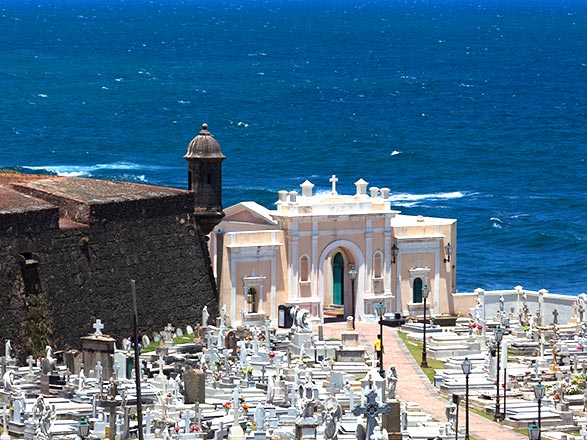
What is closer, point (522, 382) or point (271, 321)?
point (522, 382)

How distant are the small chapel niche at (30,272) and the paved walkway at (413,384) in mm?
8771

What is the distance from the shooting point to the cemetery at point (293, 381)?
50.4 meters

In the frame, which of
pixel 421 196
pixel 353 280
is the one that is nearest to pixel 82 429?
pixel 353 280

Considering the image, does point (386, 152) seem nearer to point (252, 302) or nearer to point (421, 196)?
point (421, 196)

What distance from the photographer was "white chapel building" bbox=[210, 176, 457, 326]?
70438 millimetres

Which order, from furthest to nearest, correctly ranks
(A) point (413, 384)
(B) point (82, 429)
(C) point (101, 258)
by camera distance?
1. (C) point (101, 258)
2. (A) point (413, 384)
3. (B) point (82, 429)

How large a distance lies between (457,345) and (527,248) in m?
41.8

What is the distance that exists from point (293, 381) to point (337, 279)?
608 inches

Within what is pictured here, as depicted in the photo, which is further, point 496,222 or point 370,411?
point 496,222

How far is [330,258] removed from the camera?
237 feet

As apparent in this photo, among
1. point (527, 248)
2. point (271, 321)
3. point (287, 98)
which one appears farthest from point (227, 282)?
point (287, 98)

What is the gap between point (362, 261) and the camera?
71875mm

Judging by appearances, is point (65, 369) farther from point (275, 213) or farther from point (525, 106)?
point (525, 106)

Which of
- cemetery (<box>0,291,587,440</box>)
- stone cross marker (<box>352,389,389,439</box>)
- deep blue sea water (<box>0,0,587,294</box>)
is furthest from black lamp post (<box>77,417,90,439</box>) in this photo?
deep blue sea water (<box>0,0,587,294</box>)
